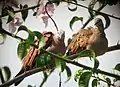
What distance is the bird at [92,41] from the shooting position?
1188 millimetres

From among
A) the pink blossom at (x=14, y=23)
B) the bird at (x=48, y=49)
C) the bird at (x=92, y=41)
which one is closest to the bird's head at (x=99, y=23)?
the bird at (x=92, y=41)

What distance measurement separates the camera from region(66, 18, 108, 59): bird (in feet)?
3.90

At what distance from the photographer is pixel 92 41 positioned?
3.93 feet

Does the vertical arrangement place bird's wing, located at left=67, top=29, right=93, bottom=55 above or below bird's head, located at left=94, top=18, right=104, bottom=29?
below

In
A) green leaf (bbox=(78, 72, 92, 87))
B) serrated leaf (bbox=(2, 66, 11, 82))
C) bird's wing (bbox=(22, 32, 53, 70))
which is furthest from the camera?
bird's wing (bbox=(22, 32, 53, 70))

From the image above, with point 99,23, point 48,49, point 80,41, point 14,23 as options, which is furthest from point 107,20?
point 14,23

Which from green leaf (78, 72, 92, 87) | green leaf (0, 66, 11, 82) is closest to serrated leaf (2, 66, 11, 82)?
green leaf (0, 66, 11, 82)

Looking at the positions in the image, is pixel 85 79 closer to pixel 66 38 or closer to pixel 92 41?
pixel 92 41

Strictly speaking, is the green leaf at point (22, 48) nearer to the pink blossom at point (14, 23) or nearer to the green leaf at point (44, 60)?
the green leaf at point (44, 60)

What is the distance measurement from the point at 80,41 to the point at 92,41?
0.06 metres

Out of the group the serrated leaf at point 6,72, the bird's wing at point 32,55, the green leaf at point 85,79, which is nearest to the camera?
the green leaf at point 85,79

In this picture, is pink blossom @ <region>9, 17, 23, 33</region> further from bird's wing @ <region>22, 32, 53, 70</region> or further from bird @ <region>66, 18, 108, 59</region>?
bird @ <region>66, 18, 108, 59</region>

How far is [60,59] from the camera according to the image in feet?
2.97

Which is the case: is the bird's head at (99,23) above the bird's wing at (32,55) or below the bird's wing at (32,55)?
above
